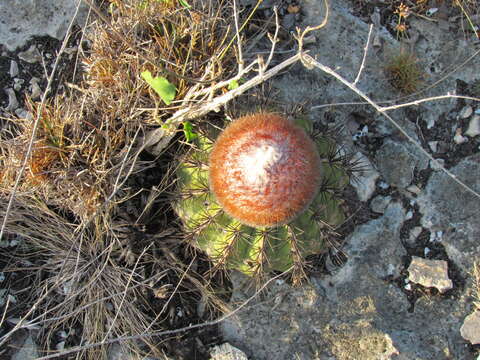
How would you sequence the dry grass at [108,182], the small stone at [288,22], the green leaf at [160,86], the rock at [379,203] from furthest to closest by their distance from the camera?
the small stone at [288,22] → the rock at [379,203] → the dry grass at [108,182] → the green leaf at [160,86]

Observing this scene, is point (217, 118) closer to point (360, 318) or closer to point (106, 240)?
point (106, 240)

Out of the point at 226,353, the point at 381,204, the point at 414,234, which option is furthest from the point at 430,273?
the point at 226,353

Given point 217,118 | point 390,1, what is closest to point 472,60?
point 390,1

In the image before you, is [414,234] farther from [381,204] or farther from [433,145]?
[433,145]

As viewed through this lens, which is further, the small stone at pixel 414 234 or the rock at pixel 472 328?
the small stone at pixel 414 234

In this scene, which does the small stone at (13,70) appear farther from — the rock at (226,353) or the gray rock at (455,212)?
the gray rock at (455,212)

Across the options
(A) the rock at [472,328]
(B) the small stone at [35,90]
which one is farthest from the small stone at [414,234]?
(B) the small stone at [35,90]

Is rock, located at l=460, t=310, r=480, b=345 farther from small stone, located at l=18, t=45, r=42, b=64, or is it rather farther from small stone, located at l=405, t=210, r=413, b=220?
small stone, located at l=18, t=45, r=42, b=64
